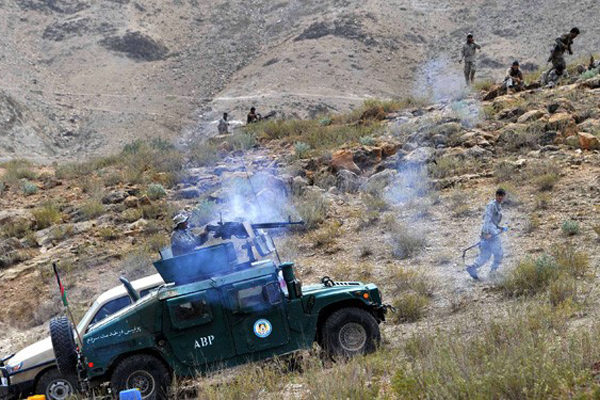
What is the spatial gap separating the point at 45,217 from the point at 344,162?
784cm

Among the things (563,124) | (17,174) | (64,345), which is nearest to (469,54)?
(563,124)

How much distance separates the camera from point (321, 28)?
163 feet

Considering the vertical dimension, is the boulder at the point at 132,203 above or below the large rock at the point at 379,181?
above

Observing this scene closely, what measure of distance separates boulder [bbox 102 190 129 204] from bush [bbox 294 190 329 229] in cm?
509

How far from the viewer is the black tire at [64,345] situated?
291 inches

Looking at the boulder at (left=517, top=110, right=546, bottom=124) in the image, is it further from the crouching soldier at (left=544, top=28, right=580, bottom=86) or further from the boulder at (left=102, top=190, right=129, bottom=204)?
the boulder at (left=102, top=190, right=129, bottom=204)

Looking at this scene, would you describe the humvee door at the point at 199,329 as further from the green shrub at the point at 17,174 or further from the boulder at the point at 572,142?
the green shrub at the point at 17,174

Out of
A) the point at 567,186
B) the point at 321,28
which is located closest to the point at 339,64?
the point at 321,28

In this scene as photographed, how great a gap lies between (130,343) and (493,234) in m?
5.60

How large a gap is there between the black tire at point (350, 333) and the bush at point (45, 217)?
1126 centimetres

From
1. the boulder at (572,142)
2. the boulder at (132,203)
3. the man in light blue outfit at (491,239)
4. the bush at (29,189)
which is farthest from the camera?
the bush at (29,189)

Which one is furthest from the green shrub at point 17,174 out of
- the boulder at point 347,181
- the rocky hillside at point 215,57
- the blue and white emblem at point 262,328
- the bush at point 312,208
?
the blue and white emblem at point 262,328

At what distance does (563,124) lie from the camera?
15.8 m

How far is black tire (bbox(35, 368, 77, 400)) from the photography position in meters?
8.27
